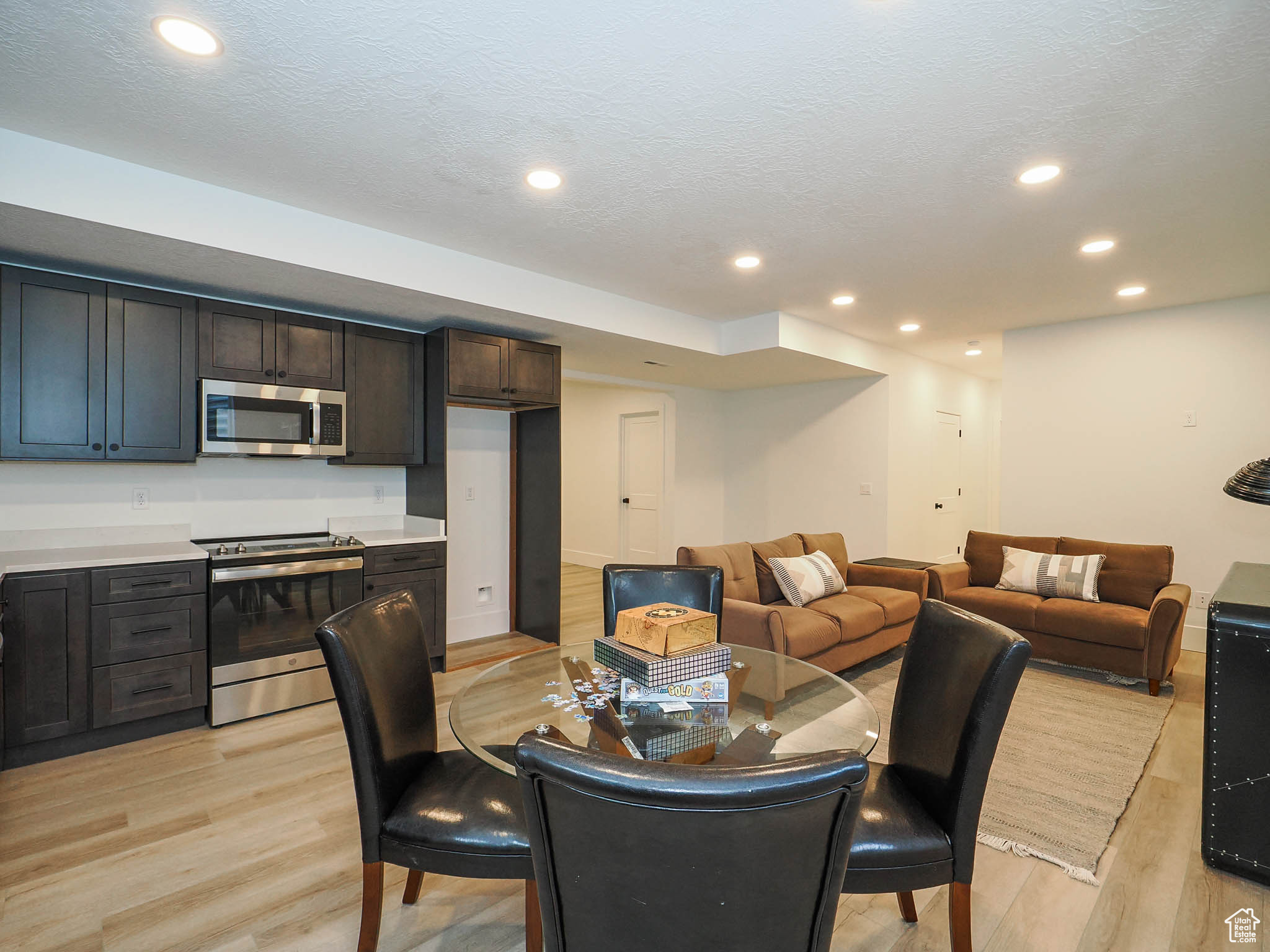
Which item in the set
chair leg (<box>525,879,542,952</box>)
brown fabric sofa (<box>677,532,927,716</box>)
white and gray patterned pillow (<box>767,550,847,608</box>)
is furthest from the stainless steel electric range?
white and gray patterned pillow (<box>767,550,847,608</box>)

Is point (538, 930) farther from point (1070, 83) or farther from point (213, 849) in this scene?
point (1070, 83)

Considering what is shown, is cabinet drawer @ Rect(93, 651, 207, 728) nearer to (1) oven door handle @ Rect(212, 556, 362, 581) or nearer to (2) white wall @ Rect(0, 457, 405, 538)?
(1) oven door handle @ Rect(212, 556, 362, 581)

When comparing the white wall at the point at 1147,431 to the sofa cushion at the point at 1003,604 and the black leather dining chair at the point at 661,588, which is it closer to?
the sofa cushion at the point at 1003,604

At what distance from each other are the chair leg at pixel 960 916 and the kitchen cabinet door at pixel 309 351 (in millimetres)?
3697

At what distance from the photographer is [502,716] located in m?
1.76

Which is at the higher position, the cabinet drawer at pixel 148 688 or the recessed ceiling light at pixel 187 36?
the recessed ceiling light at pixel 187 36

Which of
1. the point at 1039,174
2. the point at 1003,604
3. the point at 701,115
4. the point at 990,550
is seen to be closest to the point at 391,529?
the point at 701,115

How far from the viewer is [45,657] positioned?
9.26 feet

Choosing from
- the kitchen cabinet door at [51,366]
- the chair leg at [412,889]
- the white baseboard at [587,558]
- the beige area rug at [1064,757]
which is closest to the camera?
the chair leg at [412,889]

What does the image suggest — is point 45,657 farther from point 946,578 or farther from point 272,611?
point 946,578

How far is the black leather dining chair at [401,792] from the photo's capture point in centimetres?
151

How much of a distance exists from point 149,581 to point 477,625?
2.28 meters

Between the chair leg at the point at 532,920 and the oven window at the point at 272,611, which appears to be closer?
the chair leg at the point at 532,920

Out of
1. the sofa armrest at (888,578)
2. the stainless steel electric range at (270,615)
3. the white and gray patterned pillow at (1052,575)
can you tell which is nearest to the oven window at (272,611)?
the stainless steel electric range at (270,615)
